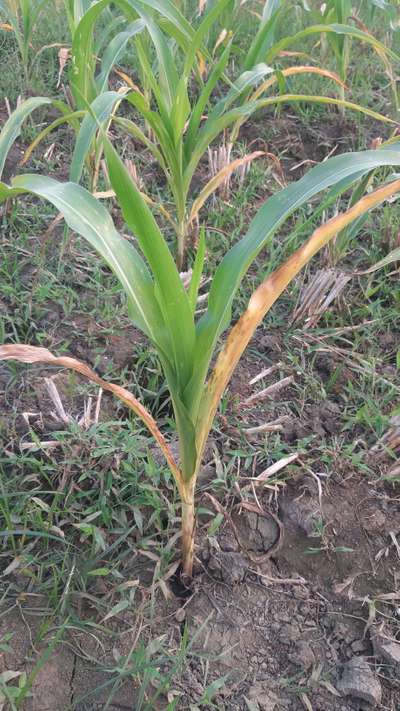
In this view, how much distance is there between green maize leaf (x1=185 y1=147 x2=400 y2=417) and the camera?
33.2 inches

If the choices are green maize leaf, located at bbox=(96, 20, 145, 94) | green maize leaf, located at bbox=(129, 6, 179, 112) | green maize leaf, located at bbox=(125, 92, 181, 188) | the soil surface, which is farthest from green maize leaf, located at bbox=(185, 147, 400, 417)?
green maize leaf, located at bbox=(96, 20, 145, 94)

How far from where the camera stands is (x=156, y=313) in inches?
34.8

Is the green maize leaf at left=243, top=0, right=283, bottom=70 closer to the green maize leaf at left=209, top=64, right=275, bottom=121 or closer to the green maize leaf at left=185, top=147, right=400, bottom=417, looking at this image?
the green maize leaf at left=209, top=64, right=275, bottom=121

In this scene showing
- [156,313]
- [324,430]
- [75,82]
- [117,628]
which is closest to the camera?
[156,313]

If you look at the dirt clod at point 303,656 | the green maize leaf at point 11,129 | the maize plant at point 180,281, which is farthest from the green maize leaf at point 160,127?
the dirt clod at point 303,656

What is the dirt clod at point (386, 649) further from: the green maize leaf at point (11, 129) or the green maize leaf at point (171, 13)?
the green maize leaf at point (171, 13)

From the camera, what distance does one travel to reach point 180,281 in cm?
82

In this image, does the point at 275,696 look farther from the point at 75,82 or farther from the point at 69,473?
the point at 75,82

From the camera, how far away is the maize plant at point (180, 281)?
2.68ft

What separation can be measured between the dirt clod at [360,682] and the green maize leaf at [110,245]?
593 millimetres

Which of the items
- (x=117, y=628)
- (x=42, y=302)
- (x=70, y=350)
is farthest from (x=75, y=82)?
(x=117, y=628)

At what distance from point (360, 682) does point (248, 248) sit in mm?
680

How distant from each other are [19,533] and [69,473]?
0.15 m

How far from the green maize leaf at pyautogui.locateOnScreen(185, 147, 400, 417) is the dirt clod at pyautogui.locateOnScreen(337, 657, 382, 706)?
1.59ft
